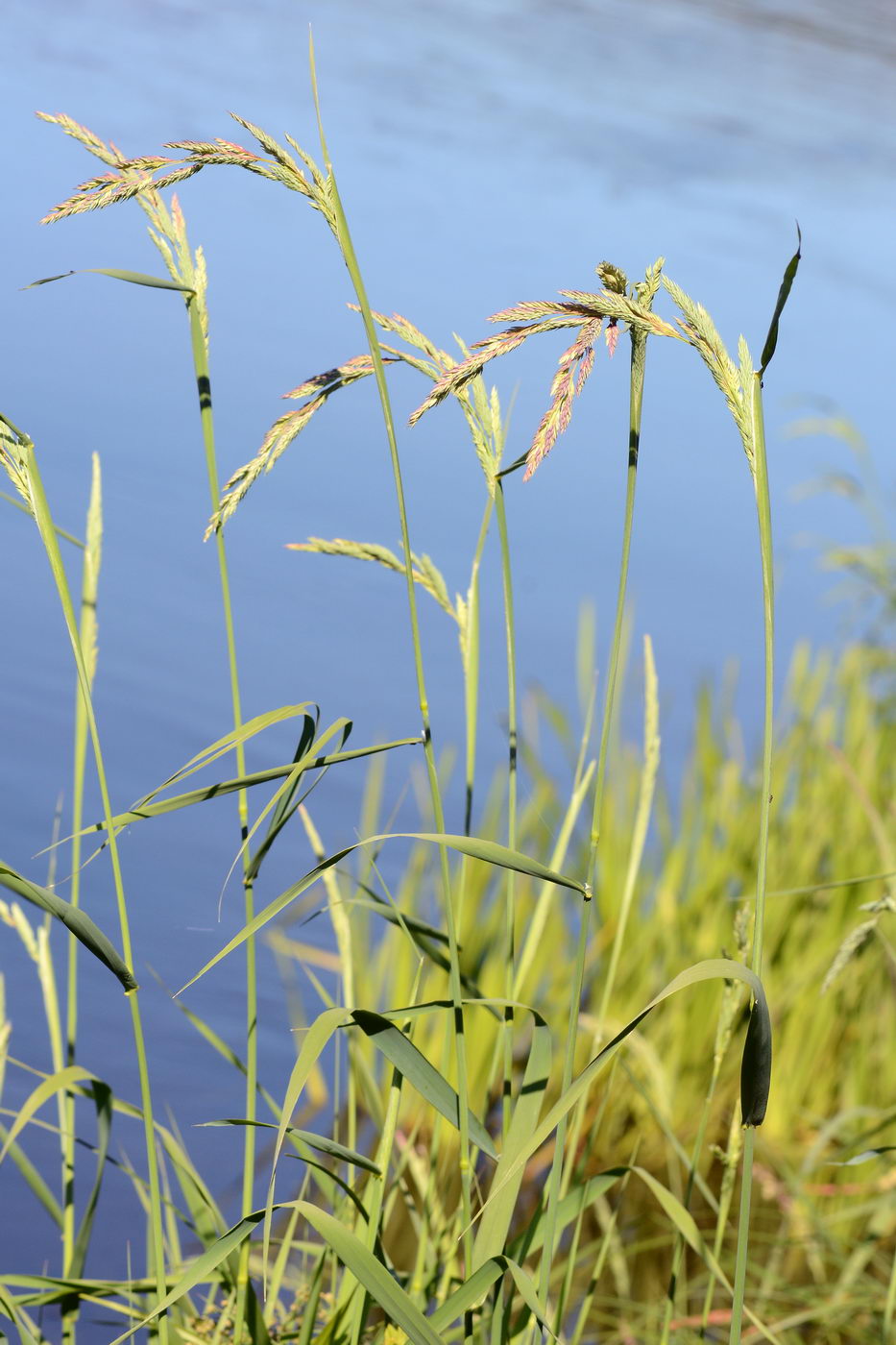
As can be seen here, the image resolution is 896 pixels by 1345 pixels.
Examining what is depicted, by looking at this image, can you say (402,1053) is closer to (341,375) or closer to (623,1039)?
(623,1039)

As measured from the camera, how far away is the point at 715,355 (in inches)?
22.0

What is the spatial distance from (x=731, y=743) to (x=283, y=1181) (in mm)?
1002

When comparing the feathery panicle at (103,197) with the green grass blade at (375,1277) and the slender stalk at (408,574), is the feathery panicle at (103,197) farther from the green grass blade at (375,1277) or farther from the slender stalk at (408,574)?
the green grass blade at (375,1277)

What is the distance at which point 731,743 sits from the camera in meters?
2.18

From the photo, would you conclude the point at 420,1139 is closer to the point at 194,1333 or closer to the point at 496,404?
the point at 194,1333

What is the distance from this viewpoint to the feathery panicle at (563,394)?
0.56 metres

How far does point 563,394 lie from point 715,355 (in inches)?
2.6

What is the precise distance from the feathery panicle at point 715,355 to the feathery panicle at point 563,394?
4 centimetres

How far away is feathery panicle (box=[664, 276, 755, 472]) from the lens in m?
0.56

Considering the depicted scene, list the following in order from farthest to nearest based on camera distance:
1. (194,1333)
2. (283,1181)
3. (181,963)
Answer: (181,963) < (283,1181) < (194,1333)

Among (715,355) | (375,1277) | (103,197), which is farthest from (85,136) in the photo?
(375,1277)

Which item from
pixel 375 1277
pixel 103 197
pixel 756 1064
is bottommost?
pixel 375 1277

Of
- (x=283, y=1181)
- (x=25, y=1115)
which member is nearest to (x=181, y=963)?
(x=283, y=1181)

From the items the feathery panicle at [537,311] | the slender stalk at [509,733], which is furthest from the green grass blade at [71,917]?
the feathery panicle at [537,311]
